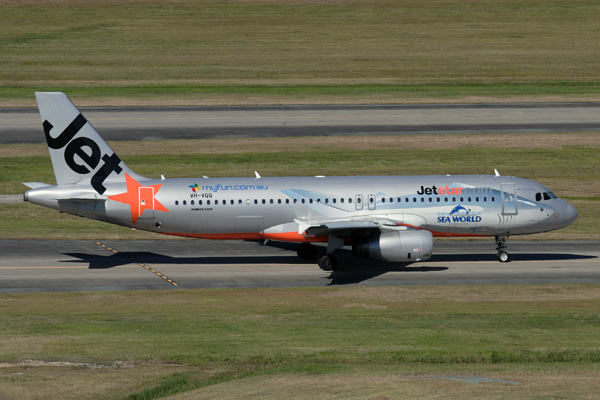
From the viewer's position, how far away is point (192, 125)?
73625mm

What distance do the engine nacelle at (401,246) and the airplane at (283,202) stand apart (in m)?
0.11

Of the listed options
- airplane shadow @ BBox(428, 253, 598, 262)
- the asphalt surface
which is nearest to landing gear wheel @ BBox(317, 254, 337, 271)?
airplane shadow @ BBox(428, 253, 598, 262)

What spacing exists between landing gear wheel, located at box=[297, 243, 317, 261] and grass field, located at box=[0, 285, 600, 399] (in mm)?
6324

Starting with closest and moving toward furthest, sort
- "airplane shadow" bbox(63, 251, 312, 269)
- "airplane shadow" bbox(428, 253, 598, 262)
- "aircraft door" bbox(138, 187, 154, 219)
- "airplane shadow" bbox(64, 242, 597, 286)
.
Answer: "aircraft door" bbox(138, 187, 154, 219), "airplane shadow" bbox(64, 242, 597, 286), "airplane shadow" bbox(63, 251, 312, 269), "airplane shadow" bbox(428, 253, 598, 262)

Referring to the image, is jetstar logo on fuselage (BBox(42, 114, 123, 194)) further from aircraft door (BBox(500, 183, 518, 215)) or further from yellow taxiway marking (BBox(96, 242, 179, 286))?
aircraft door (BBox(500, 183, 518, 215))

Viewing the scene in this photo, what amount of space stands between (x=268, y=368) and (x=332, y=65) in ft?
260

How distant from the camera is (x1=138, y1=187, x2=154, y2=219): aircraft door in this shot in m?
40.4

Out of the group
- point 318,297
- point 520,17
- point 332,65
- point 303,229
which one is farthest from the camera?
point 520,17

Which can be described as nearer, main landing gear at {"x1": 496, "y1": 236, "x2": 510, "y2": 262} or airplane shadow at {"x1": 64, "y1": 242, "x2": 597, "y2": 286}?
airplane shadow at {"x1": 64, "y1": 242, "x2": 597, "y2": 286}

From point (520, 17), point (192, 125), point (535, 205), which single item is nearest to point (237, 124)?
point (192, 125)

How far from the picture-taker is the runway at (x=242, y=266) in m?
38.8

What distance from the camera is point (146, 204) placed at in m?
40.4

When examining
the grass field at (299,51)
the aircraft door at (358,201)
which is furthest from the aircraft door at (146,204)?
the grass field at (299,51)

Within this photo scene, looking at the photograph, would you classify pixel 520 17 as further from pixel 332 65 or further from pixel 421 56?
pixel 332 65
